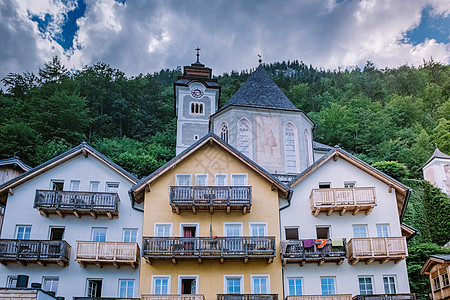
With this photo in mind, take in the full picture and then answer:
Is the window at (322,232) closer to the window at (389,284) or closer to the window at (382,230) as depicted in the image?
the window at (382,230)

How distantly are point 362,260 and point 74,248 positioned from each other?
1523cm

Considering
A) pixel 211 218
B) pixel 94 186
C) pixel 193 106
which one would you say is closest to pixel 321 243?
pixel 211 218

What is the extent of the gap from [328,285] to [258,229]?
4.63 m

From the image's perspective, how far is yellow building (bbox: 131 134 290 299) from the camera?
958 inches

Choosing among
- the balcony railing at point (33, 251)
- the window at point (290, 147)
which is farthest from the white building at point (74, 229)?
the window at point (290, 147)

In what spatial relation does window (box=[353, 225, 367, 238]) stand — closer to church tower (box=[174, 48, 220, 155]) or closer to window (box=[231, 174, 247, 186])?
window (box=[231, 174, 247, 186])

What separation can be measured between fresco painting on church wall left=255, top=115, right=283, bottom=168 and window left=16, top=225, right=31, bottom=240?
1881 cm

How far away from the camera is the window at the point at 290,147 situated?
3966 centimetres

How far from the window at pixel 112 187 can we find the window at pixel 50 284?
221 inches

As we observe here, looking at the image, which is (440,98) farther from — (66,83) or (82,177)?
(82,177)

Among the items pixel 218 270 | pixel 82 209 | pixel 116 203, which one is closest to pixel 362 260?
pixel 218 270

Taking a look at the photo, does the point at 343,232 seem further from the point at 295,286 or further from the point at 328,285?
the point at 295,286

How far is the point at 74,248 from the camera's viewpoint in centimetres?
2575

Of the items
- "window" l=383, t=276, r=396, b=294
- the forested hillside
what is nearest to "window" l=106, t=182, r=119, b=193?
"window" l=383, t=276, r=396, b=294
